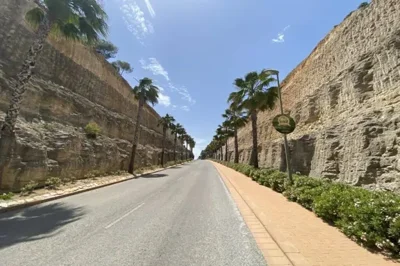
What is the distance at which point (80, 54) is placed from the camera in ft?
92.0

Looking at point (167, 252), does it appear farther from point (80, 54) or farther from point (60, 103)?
point (80, 54)

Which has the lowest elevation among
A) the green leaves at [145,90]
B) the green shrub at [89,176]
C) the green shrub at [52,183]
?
the green shrub at [52,183]

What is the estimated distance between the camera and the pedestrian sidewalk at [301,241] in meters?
4.17

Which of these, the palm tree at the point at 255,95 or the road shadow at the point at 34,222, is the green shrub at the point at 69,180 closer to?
the road shadow at the point at 34,222

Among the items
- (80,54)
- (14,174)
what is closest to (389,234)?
(14,174)

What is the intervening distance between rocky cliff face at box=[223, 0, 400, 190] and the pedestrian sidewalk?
6.57 meters

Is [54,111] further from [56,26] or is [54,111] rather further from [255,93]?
[255,93]

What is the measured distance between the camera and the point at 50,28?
1164 centimetres

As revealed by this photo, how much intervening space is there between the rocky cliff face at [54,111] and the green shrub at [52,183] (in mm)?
386

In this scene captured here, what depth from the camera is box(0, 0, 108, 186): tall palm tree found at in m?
9.84

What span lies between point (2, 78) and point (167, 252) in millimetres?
16113

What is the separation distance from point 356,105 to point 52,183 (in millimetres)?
20065

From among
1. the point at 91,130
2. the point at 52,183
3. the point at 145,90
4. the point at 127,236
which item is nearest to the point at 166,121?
the point at 145,90

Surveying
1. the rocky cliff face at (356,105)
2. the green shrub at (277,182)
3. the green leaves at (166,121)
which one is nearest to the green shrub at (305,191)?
the green shrub at (277,182)
